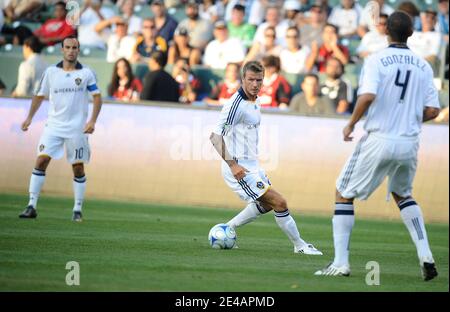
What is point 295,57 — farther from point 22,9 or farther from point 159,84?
point 22,9

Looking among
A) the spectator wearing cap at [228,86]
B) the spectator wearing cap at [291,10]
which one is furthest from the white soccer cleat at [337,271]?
the spectator wearing cap at [291,10]

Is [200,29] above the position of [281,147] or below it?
above

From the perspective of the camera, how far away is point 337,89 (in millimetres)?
18453

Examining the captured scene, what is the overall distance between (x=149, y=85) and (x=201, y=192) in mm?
2120

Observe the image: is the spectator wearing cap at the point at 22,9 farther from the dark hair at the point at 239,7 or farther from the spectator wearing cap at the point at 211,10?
the dark hair at the point at 239,7

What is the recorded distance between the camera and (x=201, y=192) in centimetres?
1797

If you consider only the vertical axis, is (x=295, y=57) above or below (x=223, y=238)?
above

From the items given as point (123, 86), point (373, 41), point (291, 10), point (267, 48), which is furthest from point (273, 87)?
point (291, 10)

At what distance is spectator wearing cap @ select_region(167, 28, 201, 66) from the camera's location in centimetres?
2033

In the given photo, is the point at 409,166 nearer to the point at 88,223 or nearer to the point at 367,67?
the point at 367,67

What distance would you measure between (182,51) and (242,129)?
929cm

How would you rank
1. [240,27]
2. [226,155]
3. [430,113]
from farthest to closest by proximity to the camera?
[240,27] → [226,155] → [430,113]
